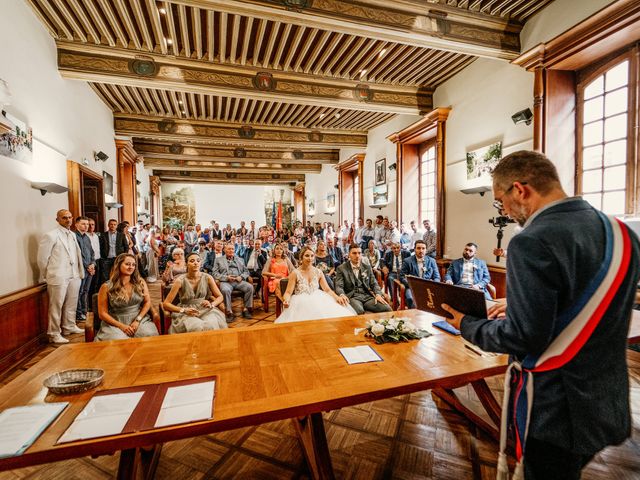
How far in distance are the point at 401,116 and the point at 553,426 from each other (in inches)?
303

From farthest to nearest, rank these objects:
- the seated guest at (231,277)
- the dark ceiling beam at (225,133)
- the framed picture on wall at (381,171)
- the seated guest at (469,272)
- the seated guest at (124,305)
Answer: the framed picture on wall at (381,171) < the dark ceiling beam at (225,133) < the seated guest at (231,277) < the seated guest at (469,272) < the seated guest at (124,305)

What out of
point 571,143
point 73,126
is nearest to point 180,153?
point 73,126

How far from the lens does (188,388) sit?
1.35m

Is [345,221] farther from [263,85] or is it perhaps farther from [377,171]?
[263,85]

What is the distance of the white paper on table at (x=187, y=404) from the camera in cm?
114

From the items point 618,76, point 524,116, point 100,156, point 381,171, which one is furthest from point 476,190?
point 100,156

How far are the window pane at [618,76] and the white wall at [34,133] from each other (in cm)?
681

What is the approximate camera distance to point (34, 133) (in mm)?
3834

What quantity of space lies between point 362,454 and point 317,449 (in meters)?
0.41

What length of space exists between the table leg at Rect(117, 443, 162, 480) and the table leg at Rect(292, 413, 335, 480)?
2.88 ft

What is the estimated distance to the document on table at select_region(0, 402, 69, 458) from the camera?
3.26 feet

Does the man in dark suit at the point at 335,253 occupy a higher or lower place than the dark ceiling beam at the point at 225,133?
lower

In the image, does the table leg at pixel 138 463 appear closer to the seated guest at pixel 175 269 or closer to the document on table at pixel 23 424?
the document on table at pixel 23 424

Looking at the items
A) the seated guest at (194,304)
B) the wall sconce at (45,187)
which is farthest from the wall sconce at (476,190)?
the wall sconce at (45,187)
